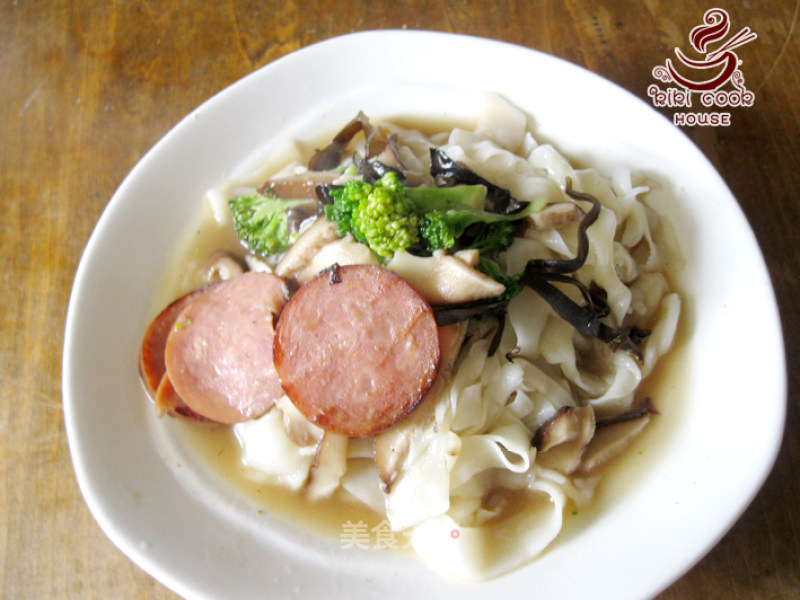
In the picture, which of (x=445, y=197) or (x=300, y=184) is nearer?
(x=445, y=197)

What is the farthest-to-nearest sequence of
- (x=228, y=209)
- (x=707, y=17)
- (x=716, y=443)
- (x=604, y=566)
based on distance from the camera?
(x=707, y=17) → (x=228, y=209) → (x=716, y=443) → (x=604, y=566)

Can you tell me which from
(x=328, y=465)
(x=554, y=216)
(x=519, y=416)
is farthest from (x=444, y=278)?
(x=328, y=465)

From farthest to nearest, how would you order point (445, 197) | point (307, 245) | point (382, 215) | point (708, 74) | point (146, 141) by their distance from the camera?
point (146, 141) → point (708, 74) → point (307, 245) → point (445, 197) → point (382, 215)

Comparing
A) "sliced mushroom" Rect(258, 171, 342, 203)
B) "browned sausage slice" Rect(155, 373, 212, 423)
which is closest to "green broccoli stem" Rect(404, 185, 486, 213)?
"sliced mushroom" Rect(258, 171, 342, 203)

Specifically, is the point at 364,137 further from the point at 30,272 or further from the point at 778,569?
the point at 778,569

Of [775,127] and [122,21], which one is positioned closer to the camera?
[775,127]

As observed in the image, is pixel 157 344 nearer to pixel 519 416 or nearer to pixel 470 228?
pixel 470 228

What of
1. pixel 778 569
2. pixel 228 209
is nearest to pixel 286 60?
pixel 228 209
